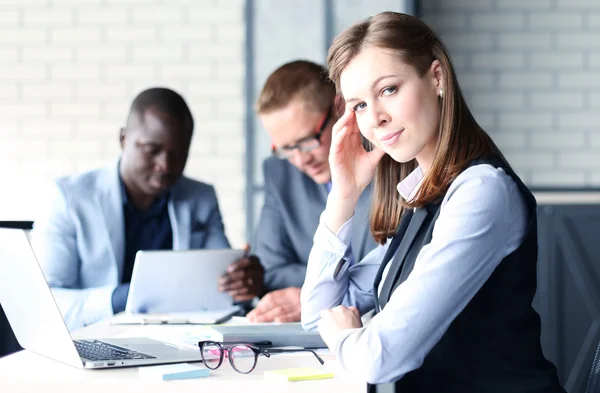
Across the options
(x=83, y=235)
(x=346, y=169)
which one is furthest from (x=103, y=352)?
(x=83, y=235)

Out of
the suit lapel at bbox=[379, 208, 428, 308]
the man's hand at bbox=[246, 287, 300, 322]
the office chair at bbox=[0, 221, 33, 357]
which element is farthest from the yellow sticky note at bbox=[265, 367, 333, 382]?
the office chair at bbox=[0, 221, 33, 357]

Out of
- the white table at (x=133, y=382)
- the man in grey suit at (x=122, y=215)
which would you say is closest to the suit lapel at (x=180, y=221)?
the man in grey suit at (x=122, y=215)

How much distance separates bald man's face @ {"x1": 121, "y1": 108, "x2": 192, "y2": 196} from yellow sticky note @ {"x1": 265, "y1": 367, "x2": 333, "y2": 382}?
1625mm

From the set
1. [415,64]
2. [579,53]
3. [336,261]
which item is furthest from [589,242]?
[415,64]

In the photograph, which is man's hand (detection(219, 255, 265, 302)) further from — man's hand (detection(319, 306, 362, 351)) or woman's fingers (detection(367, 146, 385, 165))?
man's hand (detection(319, 306, 362, 351))

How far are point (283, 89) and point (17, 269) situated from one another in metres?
1.44

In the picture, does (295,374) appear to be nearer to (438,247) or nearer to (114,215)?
(438,247)

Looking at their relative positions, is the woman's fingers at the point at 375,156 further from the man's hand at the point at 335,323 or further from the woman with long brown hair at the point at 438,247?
the man's hand at the point at 335,323

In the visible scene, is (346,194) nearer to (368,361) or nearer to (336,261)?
(336,261)

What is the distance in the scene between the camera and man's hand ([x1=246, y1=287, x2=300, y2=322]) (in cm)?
226

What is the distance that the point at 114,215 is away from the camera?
9.56ft

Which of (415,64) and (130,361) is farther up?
(415,64)

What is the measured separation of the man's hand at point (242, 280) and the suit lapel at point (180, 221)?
1.71 ft

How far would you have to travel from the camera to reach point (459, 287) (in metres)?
1.47
